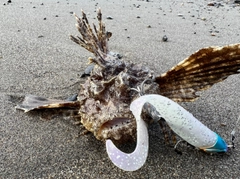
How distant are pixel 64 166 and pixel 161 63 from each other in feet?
6.12

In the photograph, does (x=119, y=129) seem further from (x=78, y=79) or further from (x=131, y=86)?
(x=78, y=79)

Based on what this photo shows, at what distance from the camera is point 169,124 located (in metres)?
1.51

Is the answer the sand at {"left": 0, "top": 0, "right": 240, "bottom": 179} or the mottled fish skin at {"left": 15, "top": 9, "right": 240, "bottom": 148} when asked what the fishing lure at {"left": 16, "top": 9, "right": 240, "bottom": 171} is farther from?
the sand at {"left": 0, "top": 0, "right": 240, "bottom": 179}

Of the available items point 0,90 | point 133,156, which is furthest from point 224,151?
point 0,90

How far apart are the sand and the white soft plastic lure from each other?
0.52 feet

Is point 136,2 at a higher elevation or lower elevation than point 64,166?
lower

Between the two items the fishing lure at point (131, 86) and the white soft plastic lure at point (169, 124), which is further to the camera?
the fishing lure at point (131, 86)

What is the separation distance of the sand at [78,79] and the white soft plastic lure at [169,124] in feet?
A: 0.52

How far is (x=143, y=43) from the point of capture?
3.81 metres

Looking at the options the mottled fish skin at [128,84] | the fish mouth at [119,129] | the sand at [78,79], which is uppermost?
the mottled fish skin at [128,84]

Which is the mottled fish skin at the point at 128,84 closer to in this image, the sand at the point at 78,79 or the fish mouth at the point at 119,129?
the fish mouth at the point at 119,129

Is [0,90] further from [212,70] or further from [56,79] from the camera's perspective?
[212,70]

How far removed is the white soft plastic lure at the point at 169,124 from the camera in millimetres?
1229

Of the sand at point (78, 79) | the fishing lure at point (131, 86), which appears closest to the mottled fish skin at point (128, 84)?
the fishing lure at point (131, 86)
